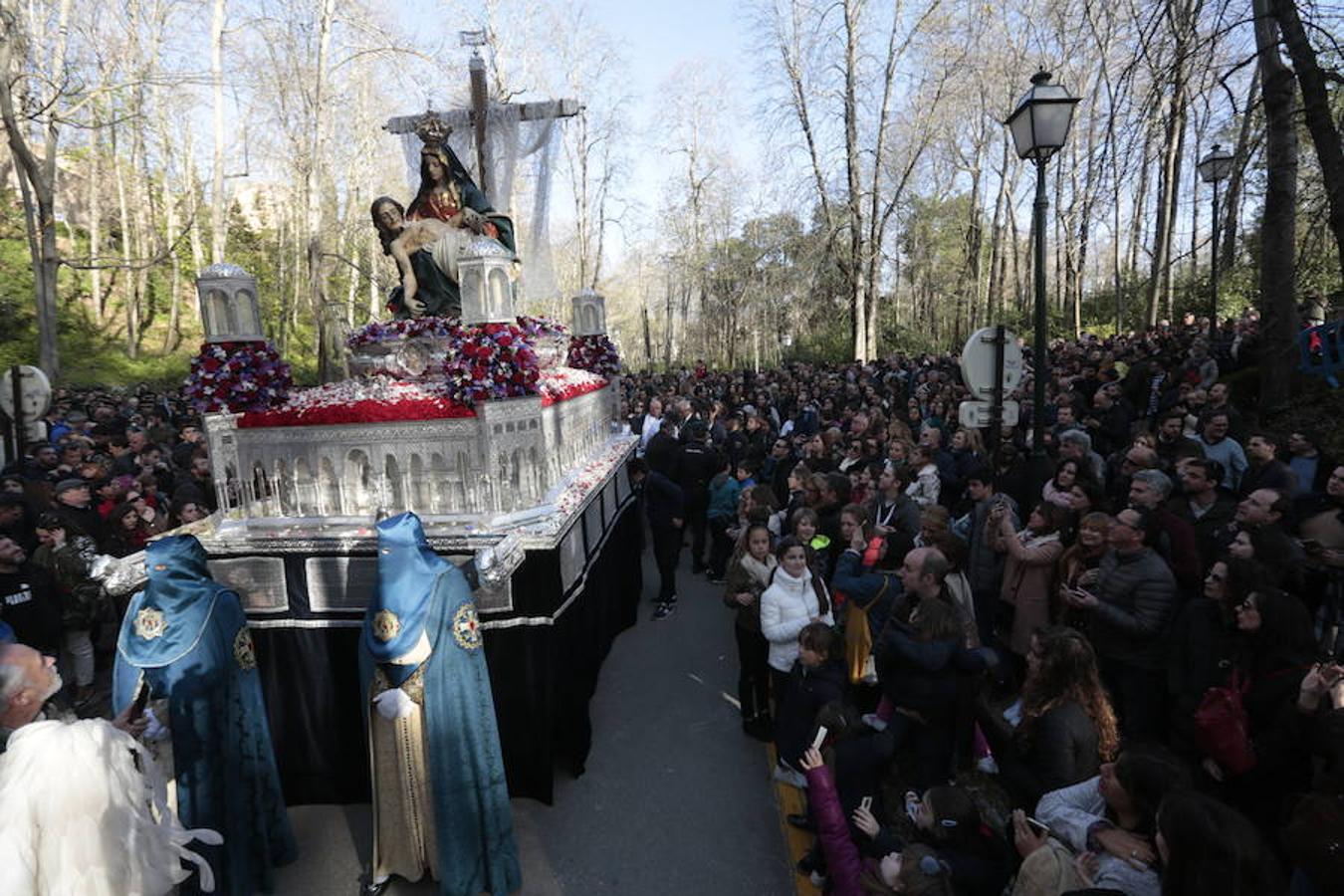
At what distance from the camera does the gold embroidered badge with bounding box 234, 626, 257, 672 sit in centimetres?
399

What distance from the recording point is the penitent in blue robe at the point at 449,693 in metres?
3.66

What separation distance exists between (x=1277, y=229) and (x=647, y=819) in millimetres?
9216

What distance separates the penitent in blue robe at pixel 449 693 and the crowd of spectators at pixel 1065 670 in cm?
168

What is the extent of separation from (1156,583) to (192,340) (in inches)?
1374

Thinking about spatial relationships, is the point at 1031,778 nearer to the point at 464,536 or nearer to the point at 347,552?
the point at 464,536

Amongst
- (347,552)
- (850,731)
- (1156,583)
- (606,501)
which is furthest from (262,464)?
(1156,583)

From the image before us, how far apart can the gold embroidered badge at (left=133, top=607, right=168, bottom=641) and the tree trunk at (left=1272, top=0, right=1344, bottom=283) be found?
403 inches

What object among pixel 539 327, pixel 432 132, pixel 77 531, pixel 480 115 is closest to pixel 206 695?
pixel 77 531

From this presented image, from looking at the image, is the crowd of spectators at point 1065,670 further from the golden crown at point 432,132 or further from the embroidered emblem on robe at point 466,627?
the golden crown at point 432,132

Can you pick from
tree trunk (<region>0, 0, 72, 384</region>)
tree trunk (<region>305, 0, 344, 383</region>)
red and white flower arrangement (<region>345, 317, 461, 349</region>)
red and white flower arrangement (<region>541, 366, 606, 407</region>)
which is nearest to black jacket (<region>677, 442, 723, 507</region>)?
red and white flower arrangement (<region>541, 366, 606, 407</region>)

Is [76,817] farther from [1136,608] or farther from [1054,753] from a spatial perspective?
[1136,608]

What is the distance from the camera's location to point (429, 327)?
251 inches

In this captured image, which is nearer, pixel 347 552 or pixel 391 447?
pixel 347 552

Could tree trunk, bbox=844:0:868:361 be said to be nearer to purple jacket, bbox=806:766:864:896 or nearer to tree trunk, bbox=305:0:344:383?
tree trunk, bbox=305:0:344:383
